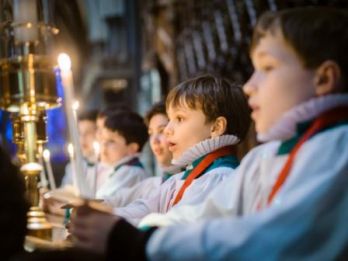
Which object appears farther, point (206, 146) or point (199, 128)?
point (199, 128)

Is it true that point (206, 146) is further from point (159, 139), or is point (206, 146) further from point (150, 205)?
point (159, 139)

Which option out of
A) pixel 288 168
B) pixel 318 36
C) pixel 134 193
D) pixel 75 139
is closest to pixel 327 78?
pixel 318 36

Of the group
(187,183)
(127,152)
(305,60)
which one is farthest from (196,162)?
(127,152)

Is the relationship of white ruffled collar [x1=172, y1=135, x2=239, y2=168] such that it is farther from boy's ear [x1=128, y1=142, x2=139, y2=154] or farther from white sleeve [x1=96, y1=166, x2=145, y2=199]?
boy's ear [x1=128, y1=142, x2=139, y2=154]

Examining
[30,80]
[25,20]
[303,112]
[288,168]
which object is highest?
[25,20]

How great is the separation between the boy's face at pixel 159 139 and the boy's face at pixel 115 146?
68 centimetres

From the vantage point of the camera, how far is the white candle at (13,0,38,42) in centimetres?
216

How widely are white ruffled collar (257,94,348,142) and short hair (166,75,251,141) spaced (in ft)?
2.83

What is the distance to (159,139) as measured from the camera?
353cm

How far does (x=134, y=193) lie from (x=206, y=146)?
107 centimetres

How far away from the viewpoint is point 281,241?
4.28ft

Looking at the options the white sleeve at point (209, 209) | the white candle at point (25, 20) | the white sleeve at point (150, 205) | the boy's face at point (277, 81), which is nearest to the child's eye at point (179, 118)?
the white sleeve at point (150, 205)

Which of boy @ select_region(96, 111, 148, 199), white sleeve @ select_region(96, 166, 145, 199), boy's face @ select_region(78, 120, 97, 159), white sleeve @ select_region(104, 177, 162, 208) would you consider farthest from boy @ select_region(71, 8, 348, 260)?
boy's face @ select_region(78, 120, 97, 159)

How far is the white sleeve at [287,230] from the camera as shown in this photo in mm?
1309
